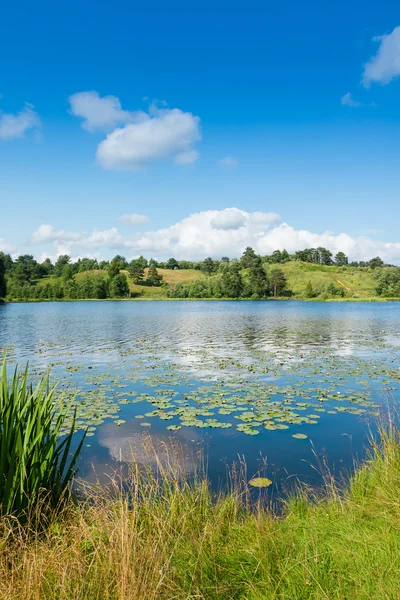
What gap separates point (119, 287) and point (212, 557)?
14255 centimetres

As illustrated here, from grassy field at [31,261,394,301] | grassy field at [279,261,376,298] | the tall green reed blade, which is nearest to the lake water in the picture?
the tall green reed blade

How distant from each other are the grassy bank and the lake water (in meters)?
2.32

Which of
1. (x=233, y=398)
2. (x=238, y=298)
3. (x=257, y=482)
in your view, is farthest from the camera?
(x=238, y=298)

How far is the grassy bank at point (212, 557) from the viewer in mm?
4027

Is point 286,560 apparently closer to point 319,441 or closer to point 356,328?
point 319,441

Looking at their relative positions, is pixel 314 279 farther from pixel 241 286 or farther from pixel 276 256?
pixel 276 256

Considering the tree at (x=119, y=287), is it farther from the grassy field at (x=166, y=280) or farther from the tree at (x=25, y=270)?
the tree at (x=25, y=270)

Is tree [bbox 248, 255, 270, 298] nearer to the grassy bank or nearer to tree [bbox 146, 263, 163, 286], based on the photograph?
tree [bbox 146, 263, 163, 286]

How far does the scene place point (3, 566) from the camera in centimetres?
454

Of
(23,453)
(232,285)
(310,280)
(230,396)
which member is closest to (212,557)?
(23,453)

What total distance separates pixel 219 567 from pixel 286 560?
2.55 ft

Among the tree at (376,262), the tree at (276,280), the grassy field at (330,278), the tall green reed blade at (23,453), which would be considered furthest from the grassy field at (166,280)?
the tall green reed blade at (23,453)

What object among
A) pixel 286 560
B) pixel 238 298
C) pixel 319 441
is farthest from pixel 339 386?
pixel 238 298

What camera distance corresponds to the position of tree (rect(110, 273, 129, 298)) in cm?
14238
